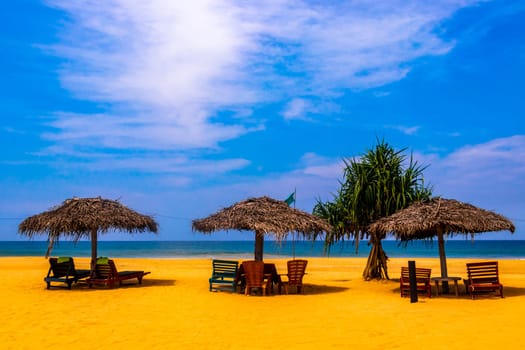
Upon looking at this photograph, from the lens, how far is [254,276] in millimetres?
12359

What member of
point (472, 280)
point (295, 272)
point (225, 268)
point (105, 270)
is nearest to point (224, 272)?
point (225, 268)

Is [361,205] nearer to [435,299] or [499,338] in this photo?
[435,299]

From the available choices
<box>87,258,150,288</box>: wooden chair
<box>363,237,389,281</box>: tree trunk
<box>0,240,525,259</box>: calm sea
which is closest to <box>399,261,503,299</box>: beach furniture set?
<box>363,237,389,281</box>: tree trunk

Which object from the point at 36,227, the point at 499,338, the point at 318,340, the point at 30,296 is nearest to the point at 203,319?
the point at 318,340

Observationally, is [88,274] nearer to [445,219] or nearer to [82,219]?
[82,219]

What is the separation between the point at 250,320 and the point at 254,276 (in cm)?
351

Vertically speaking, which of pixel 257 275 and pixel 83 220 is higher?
pixel 83 220

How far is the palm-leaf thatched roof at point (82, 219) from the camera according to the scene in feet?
45.2

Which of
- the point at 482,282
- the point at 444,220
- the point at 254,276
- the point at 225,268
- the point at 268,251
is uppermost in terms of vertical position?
the point at 444,220

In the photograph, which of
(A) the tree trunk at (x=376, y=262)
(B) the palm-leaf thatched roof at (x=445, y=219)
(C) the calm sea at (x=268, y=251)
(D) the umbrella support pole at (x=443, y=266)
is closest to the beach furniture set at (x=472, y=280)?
(D) the umbrella support pole at (x=443, y=266)

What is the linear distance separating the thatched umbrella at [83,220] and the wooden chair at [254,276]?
150 inches

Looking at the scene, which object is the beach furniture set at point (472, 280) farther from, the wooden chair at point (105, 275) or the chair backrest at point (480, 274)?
the wooden chair at point (105, 275)

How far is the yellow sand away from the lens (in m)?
7.04

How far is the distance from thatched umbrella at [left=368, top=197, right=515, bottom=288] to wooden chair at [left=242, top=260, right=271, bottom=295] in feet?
10.2
